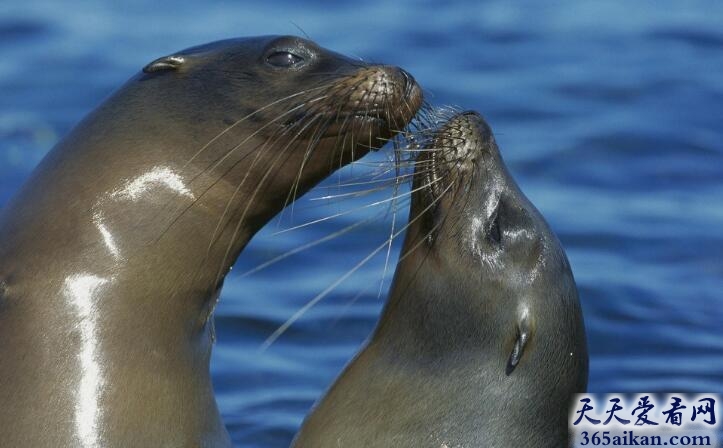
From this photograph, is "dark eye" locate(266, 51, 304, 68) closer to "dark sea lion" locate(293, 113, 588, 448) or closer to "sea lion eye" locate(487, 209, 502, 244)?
"dark sea lion" locate(293, 113, 588, 448)

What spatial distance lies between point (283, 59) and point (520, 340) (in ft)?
4.83

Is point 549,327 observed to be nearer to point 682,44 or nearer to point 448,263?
point 448,263

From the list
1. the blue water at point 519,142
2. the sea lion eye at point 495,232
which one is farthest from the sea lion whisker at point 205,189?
the blue water at point 519,142

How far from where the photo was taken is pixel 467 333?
7223 millimetres

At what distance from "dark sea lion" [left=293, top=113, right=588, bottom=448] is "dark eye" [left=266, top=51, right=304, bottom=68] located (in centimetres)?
68

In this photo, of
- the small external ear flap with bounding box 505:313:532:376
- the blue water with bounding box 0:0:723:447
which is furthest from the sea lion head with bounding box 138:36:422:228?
the blue water with bounding box 0:0:723:447

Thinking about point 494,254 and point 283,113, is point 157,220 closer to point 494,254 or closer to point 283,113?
point 283,113

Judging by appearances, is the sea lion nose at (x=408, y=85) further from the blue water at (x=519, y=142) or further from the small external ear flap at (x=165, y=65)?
the blue water at (x=519, y=142)

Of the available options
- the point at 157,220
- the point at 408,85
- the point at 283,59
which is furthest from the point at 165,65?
the point at 408,85

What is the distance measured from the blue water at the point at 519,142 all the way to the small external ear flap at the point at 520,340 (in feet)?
7.11

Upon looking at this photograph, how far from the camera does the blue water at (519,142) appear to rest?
10.2 meters

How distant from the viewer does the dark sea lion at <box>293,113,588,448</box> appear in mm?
7164

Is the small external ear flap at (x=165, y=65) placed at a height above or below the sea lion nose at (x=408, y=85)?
above

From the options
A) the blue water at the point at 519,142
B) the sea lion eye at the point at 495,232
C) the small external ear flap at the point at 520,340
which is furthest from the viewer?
the blue water at the point at 519,142
